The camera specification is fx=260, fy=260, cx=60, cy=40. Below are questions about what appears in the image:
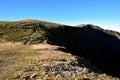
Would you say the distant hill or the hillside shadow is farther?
the hillside shadow

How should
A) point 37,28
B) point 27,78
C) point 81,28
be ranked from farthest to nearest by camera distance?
point 81,28 → point 37,28 → point 27,78

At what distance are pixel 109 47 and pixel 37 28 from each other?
73.8 metres

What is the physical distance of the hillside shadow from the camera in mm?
116188

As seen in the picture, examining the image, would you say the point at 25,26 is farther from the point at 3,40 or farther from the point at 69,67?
the point at 69,67

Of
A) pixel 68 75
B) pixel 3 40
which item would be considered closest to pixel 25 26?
pixel 3 40

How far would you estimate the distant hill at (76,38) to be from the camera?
8114 cm

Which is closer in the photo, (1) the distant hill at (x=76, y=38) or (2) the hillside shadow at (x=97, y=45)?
(1) the distant hill at (x=76, y=38)

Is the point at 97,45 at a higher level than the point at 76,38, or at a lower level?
lower

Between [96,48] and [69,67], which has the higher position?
[69,67]

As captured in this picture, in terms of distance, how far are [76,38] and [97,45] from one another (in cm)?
2678

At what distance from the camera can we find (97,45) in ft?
472

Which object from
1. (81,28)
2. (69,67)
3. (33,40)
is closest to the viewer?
(69,67)

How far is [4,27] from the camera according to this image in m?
93.4

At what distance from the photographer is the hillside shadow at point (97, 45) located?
116 meters
